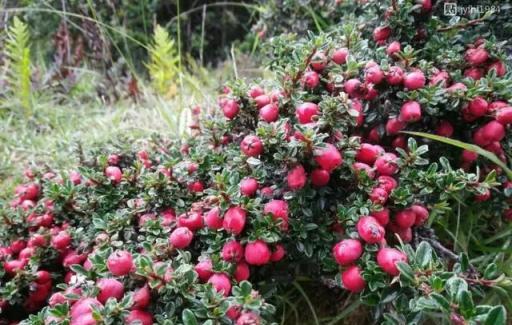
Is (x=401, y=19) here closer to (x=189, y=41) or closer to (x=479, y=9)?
(x=479, y=9)

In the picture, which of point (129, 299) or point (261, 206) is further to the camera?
point (261, 206)

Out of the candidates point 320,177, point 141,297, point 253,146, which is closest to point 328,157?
point 320,177

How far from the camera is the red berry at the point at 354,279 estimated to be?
1.04 meters

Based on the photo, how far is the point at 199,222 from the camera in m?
1.21

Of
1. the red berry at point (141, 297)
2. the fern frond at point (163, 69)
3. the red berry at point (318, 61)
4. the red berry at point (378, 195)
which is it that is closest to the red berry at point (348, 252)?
the red berry at point (378, 195)

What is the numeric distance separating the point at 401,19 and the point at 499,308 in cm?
102

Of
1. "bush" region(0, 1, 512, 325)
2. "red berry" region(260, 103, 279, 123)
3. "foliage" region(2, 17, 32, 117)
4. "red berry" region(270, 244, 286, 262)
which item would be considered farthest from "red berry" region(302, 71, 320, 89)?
"foliage" region(2, 17, 32, 117)

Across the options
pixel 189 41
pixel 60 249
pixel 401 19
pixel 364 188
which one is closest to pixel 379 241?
pixel 364 188

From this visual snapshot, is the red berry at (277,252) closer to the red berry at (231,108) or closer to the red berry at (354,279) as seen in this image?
the red berry at (354,279)

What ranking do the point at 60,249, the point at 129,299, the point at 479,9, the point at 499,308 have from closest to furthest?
the point at 499,308, the point at 129,299, the point at 60,249, the point at 479,9

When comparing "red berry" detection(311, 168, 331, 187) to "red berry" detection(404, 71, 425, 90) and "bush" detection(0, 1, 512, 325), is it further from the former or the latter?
"red berry" detection(404, 71, 425, 90)

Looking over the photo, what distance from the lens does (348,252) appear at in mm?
1049

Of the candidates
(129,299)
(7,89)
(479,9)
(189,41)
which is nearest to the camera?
(129,299)

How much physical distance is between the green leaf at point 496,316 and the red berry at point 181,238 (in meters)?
0.67
